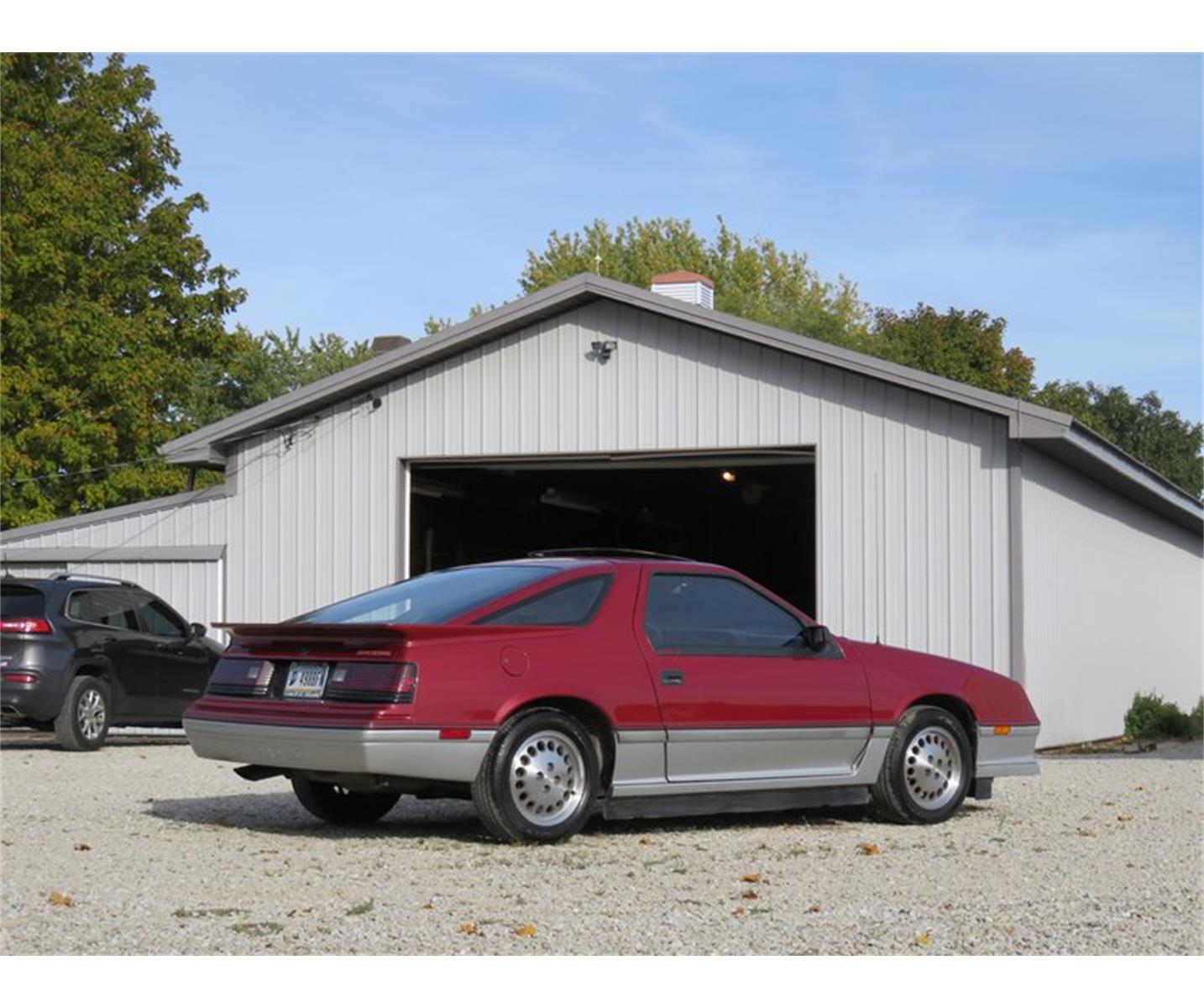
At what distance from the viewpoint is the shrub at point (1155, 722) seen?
2486 cm

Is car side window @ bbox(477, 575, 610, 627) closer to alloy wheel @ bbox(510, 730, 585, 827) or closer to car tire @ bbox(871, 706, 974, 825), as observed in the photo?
alloy wheel @ bbox(510, 730, 585, 827)

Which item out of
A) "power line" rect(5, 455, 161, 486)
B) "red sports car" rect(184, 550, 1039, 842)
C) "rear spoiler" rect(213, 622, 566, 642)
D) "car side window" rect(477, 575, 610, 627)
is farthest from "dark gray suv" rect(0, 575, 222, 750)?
"power line" rect(5, 455, 161, 486)

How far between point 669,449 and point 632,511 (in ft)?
38.3

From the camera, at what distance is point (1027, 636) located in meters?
19.4

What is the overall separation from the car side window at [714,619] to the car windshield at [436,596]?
660mm

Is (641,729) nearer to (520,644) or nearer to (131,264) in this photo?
(520,644)

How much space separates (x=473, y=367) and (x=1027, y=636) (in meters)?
6.87

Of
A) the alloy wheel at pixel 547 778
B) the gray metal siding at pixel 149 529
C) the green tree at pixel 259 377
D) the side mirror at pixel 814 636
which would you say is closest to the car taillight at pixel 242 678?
the alloy wheel at pixel 547 778

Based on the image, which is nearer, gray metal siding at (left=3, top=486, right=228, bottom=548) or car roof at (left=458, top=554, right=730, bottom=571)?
car roof at (left=458, top=554, right=730, bottom=571)

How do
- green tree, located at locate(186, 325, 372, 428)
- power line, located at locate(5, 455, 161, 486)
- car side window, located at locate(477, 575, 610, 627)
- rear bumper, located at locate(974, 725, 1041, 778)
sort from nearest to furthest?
1. car side window, located at locate(477, 575, 610, 627)
2. rear bumper, located at locate(974, 725, 1041, 778)
3. power line, located at locate(5, 455, 161, 486)
4. green tree, located at locate(186, 325, 372, 428)

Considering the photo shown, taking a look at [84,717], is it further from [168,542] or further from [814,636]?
[814,636]

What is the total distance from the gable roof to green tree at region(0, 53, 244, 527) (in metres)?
13.1

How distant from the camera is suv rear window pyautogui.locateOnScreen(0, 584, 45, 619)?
17375 millimetres

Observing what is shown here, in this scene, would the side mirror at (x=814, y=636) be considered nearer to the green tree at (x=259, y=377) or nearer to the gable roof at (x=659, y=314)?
the gable roof at (x=659, y=314)
